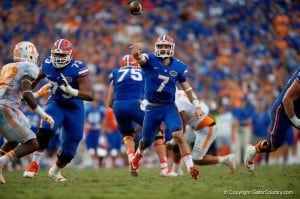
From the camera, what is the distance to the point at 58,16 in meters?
20.6

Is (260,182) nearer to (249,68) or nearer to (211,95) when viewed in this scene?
(211,95)

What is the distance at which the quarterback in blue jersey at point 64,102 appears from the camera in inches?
342

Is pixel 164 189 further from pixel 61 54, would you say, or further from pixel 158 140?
pixel 158 140

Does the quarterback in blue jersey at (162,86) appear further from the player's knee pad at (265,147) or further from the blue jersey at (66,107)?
the player's knee pad at (265,147)

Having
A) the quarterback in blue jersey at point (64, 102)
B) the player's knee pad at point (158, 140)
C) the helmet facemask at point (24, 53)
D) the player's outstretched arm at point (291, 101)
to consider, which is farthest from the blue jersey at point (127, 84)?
the player's outstretched arm at point (291, 101)

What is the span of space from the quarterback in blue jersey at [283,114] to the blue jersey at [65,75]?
102 inches

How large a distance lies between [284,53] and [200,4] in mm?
3389

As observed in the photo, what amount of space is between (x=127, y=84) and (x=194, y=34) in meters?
10.7

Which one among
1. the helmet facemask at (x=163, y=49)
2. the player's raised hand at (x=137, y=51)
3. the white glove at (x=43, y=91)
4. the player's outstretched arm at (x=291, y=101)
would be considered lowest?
the player's outstretched arm at (x=291, y=101)

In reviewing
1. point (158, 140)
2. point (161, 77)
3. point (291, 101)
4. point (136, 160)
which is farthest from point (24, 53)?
point (291, 101)

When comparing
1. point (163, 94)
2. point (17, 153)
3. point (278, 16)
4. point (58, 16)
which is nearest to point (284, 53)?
point (278, 16)

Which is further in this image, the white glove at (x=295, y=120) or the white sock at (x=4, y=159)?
the white glove at (x=295, y=120)

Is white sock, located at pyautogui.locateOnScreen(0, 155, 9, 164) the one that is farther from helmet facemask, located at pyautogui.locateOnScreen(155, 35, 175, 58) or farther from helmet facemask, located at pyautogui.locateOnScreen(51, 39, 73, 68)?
helmet facemask, located at pyautogui.locateOnScreen(155, 35, 175, 58)

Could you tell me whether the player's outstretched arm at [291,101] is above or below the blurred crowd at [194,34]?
below
